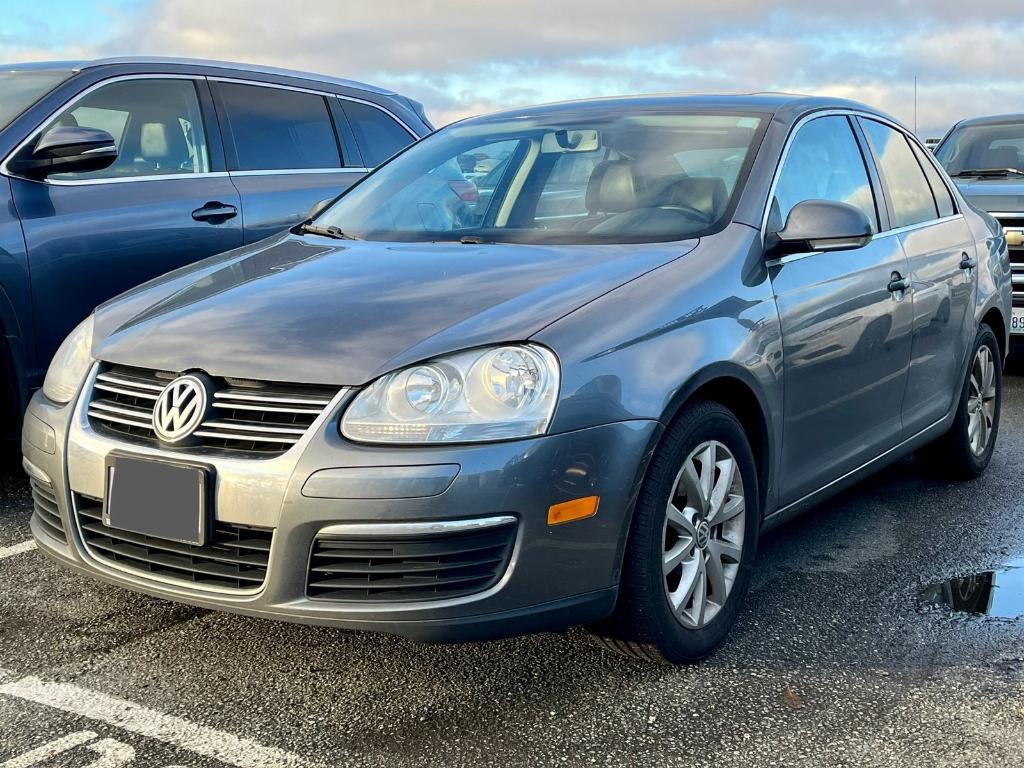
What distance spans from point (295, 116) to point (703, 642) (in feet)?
12.5

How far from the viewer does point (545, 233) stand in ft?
11.6

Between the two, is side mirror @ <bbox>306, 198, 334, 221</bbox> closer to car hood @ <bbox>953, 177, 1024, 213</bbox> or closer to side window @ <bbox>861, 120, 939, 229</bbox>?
side window @ <bbox>861, 120, 939, 229</bbox>

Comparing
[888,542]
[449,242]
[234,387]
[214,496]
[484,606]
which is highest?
[449,242]

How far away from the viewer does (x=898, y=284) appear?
4.05 m

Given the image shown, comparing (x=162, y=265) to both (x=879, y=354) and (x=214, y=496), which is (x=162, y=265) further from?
(x=879, y=354)

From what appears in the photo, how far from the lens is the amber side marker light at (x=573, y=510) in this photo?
8.63 ft

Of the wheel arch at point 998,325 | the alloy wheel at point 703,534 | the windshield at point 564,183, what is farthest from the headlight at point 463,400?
the wheel arch at point 998,325

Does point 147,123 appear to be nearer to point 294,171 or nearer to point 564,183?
point 294,171

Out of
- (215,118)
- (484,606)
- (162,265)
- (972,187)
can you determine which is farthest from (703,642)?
(972,187)

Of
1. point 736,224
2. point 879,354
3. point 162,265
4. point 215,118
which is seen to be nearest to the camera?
point 736,224

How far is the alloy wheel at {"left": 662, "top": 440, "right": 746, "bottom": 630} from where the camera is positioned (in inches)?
119

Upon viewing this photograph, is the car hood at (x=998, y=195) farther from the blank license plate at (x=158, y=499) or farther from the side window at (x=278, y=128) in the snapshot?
the blank license plate at (x=158, y=499)

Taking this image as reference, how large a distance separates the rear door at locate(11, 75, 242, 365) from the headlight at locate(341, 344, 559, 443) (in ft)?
7.84

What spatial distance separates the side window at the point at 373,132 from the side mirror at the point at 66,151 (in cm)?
182
